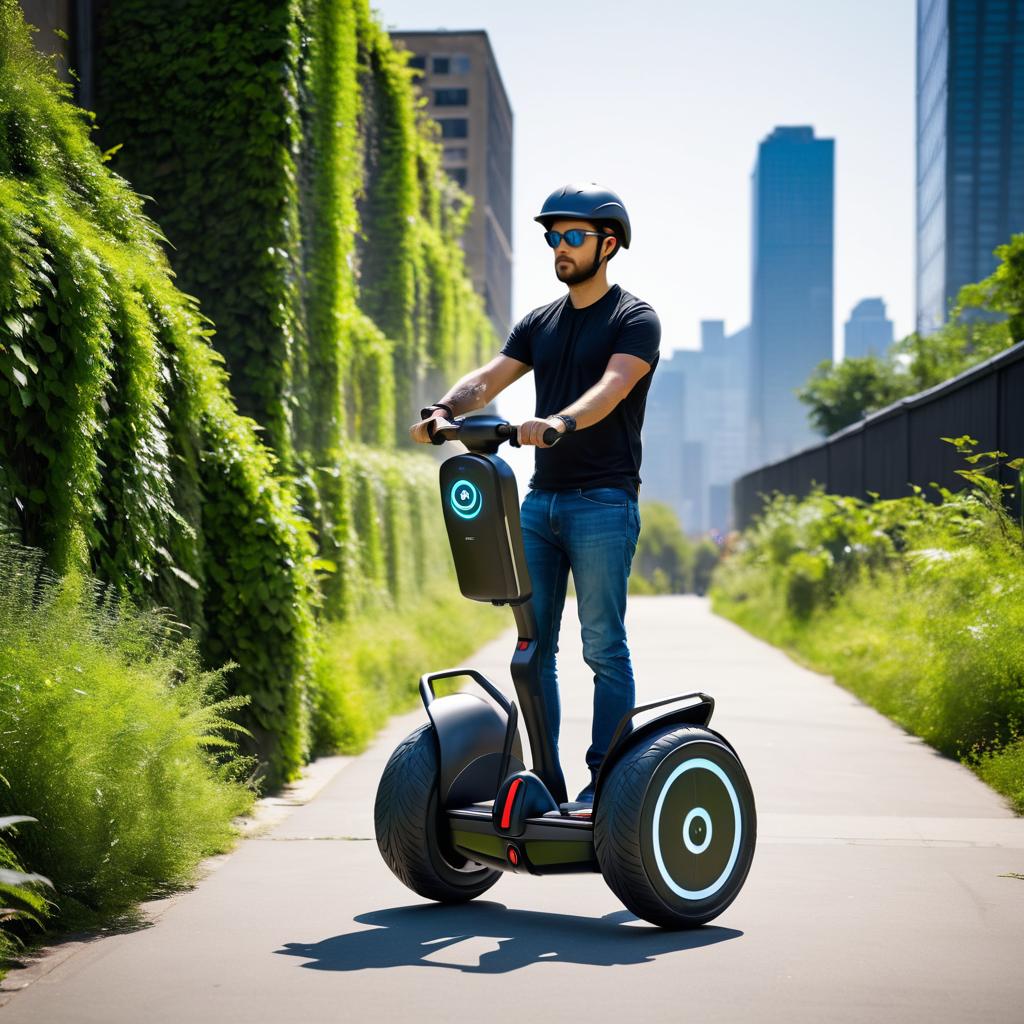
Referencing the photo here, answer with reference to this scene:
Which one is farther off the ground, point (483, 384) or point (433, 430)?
point (483, 384)

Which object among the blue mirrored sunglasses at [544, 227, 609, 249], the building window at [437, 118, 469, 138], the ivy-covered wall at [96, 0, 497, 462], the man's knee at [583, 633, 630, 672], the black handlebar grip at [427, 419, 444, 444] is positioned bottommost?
the man's knee at [583, 633, 630, 672]

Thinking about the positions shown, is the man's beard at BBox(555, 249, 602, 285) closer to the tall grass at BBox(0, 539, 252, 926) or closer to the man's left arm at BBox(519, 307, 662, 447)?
the man's left arm at BBox(519, 307, 662, 447)

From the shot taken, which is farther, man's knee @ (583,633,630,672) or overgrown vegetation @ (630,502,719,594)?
overgrown vegetation @ (630,502,719,594)

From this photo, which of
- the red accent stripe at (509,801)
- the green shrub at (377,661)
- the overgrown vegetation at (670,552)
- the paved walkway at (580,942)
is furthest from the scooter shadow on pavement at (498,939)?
the overgrown vegetation at (670,552)

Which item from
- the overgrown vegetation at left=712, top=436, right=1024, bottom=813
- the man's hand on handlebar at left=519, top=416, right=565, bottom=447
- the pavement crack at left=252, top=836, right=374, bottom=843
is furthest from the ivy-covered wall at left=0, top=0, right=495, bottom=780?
the overgrown vegetation at left=712, top=436, right=1024, bottom=813

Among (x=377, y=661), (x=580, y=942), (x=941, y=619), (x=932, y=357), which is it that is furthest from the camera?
(x=932, y=357)

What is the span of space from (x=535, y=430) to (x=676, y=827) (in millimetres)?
1303

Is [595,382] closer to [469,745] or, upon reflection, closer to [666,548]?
[469,745]

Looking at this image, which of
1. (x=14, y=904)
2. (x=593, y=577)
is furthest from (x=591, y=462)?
(x=14, y=904)

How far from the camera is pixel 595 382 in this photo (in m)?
5.23

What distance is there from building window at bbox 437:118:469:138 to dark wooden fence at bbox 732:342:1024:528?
81.2 m

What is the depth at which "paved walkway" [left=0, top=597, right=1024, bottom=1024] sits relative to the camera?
3.95m

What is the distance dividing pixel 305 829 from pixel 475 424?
2.63 meters

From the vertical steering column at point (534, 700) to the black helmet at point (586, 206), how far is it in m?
1.28
